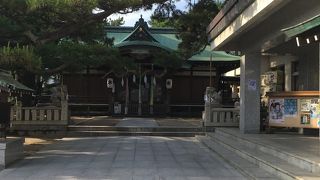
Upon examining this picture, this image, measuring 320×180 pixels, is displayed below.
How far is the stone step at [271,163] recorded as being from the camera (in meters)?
9.89

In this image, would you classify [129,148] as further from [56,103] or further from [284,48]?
[56,103]

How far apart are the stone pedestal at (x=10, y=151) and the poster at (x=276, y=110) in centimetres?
881

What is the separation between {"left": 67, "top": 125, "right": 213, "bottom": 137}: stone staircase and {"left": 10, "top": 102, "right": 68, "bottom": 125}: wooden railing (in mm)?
676

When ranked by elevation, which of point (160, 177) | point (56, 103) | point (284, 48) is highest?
point (284, 48)

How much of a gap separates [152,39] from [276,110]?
54.2 ft

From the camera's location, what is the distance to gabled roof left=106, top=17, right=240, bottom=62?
32875mm

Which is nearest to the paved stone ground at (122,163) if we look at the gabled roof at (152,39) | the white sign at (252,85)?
the white sign at (252,85)

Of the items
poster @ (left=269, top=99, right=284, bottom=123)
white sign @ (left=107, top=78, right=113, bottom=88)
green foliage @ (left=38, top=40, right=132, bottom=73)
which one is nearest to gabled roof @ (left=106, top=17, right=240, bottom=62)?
white sign @ (left=107, top=78, right=113, bottom=88)

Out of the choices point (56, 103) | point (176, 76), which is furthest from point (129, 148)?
point (176, 76)

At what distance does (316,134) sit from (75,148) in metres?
8.09

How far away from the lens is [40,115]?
23.5 meters

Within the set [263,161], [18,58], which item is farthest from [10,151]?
[263,161]

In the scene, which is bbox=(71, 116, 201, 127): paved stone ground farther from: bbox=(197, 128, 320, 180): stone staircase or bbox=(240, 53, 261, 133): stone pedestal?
bbox=(197, 128, 320, 180): stone staircase

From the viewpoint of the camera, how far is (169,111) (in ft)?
113
